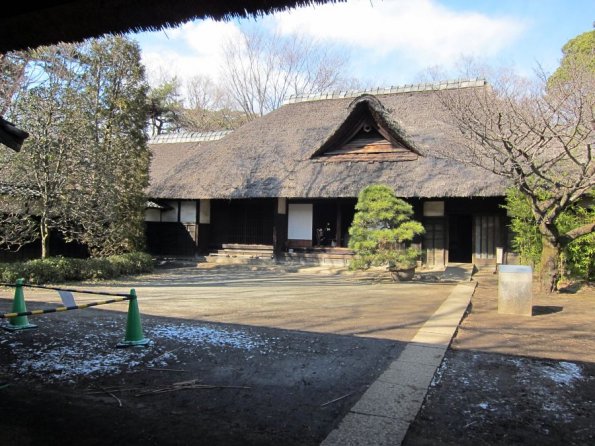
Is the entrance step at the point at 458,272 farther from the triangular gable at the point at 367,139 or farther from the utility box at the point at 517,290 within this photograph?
the utility box at the point at 517,290

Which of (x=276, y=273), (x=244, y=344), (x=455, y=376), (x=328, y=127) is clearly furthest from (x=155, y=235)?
(x=455, y=376)

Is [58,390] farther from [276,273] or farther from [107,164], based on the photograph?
[276,273]

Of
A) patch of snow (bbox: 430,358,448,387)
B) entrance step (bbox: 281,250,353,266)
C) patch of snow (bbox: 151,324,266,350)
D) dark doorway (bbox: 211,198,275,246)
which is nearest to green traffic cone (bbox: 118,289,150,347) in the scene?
patch of snow (bbox: 151,324,266,350)

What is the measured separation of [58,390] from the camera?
405 centimetres

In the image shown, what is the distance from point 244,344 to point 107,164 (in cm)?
926

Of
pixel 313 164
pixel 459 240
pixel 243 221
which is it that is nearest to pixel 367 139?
pixel 313 164

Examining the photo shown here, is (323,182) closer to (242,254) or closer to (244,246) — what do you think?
(244,246)

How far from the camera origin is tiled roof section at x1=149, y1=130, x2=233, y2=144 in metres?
23.1

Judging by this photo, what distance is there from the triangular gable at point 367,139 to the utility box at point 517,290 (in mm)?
8889

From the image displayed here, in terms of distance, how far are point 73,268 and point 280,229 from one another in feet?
25.3

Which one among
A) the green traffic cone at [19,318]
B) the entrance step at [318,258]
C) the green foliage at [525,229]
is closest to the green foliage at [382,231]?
the green foliage at [525,229]

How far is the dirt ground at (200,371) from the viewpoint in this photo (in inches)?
130

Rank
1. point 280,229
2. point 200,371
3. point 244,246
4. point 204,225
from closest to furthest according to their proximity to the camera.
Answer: point 200,371, point 280,229, point 244,246, point 204,225

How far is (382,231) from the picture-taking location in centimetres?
1224
